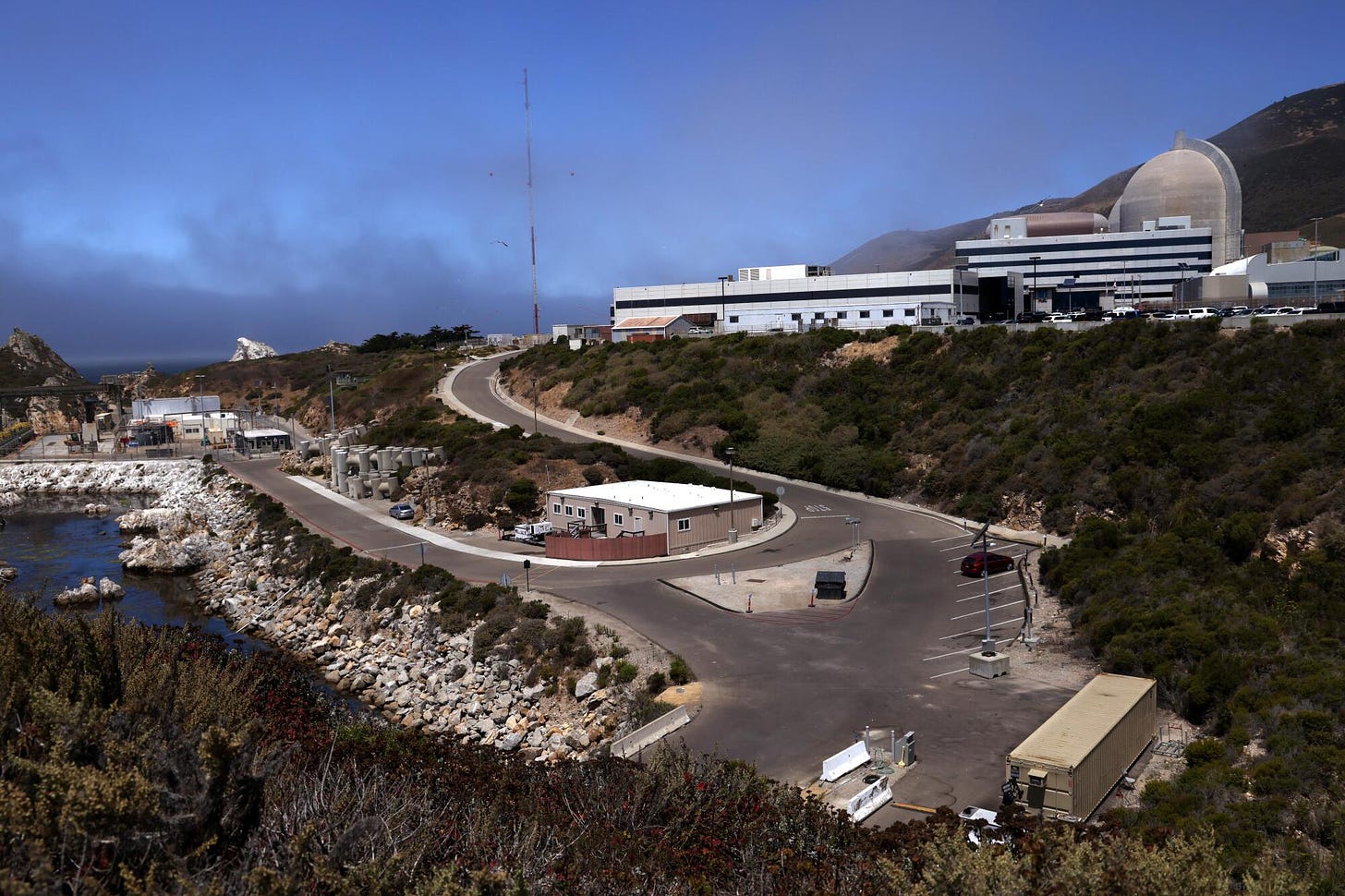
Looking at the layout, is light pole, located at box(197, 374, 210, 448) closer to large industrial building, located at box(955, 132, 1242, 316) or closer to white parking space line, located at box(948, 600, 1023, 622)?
white parking space line, located at box(948, 600, 1023, 622)

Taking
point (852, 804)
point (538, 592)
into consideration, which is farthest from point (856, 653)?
point (538, 592)

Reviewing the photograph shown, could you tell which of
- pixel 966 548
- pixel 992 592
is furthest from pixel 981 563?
pixel 966 548

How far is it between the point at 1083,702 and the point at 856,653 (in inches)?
293

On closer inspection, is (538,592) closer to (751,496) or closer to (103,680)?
(751,496)

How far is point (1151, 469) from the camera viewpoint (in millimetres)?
37781

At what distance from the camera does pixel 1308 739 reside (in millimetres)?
17125

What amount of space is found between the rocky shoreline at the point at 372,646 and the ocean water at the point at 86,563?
0.86m

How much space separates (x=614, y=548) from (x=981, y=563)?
43.5ft

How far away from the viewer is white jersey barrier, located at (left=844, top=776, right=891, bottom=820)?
52.6ft

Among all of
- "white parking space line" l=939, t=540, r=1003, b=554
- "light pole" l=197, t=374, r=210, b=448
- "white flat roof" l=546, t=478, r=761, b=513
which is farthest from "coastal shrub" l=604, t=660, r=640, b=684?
"light pole" l=197, t=374, r=210, b=448

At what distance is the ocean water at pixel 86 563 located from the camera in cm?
3700

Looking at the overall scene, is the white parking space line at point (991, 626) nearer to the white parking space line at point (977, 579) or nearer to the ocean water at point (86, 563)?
the white parking space line at point (977, 579)

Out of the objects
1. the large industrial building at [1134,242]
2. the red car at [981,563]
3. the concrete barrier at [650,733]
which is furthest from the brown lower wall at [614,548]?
the large industrial building at [1134,242]

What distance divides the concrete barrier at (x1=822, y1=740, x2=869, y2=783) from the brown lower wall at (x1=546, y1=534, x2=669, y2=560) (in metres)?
18.3
